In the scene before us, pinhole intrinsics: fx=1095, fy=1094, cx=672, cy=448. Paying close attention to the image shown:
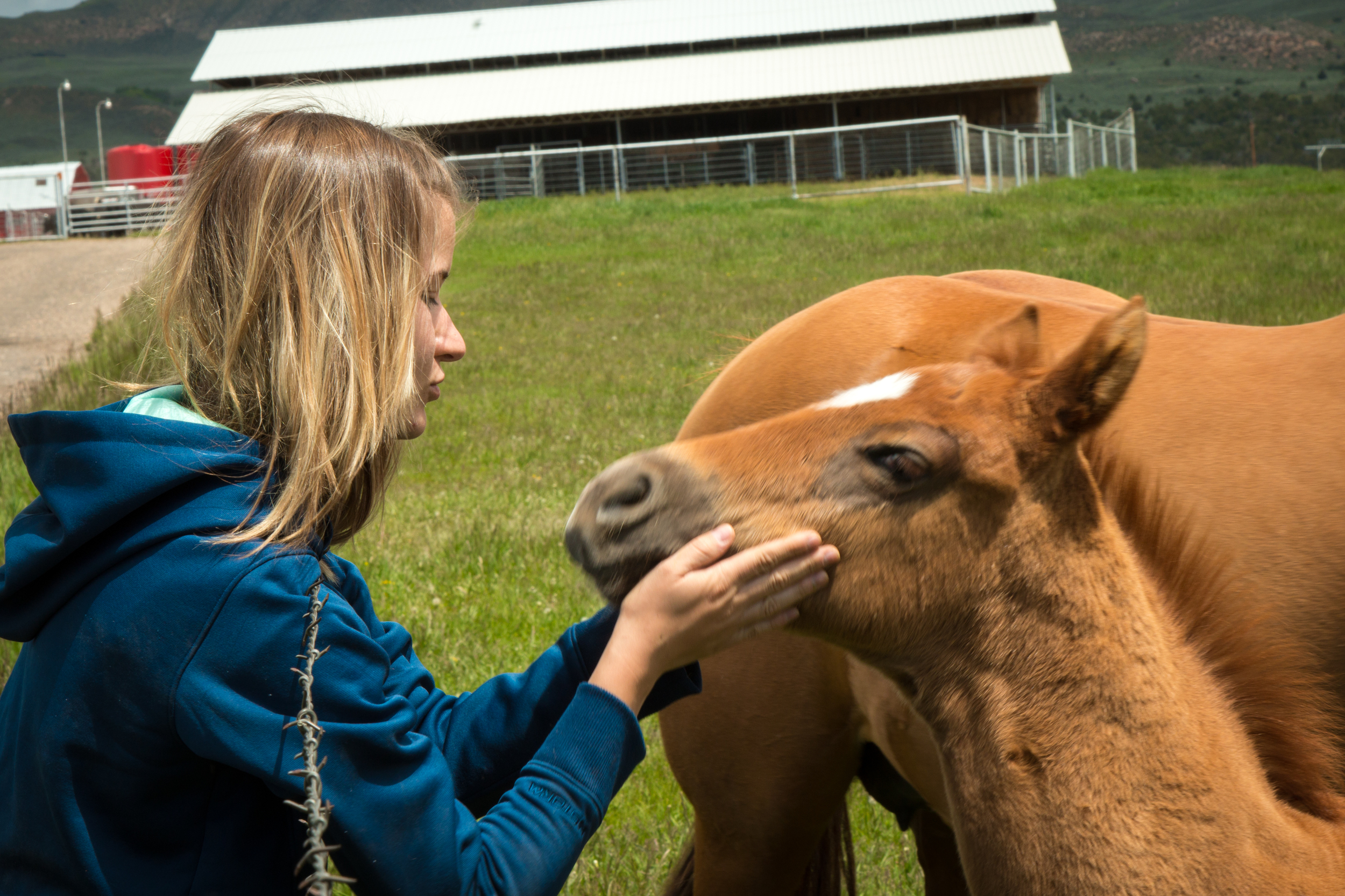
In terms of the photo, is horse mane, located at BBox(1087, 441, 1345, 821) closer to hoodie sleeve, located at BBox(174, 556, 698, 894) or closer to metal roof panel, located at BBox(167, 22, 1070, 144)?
hoodie sleeve, located at BBox(174, 556, 698, 894)

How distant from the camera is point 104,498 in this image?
4.71ft

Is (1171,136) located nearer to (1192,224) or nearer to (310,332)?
(1192,224)

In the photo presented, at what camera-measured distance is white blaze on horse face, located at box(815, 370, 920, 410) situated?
1842mm

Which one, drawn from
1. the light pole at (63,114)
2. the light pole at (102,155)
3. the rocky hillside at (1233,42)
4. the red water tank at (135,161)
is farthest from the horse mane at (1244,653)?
the rocky hillside at (1233,42)

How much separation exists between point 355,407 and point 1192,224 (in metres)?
14.6

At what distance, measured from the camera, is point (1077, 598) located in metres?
1.80

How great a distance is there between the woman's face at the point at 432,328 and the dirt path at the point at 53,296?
5979 mm

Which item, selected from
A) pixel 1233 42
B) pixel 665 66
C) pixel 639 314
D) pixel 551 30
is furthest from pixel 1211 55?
pixel 639 314

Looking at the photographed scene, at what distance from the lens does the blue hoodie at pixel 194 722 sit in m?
1.41

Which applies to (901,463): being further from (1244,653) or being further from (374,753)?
(374,753)

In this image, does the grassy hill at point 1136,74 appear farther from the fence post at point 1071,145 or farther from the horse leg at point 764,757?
the horse leg at point 764,757

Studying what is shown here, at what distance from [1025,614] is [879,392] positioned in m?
0.44

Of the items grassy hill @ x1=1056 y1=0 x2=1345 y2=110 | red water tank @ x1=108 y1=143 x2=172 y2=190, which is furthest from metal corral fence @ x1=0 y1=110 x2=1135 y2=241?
grassy hill @ x1=1056 y1=0 x2=1345 y2=110

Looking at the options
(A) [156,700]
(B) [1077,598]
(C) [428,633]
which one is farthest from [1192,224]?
(A) [156,700]
